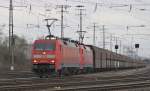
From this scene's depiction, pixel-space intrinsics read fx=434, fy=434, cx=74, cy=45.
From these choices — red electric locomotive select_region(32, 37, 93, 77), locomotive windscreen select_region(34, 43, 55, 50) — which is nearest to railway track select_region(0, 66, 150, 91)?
red electric locomotive select_region(32, 37, 93, 77)

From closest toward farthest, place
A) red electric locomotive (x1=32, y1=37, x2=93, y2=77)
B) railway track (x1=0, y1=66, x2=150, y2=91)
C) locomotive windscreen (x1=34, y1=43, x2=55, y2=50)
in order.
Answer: railway track (x1=0, y1=66, x2=150, y2=91)
red electric locomotive (x1=32, y1=37, x2=93, y2=77)
locomotive windscreen (x1=34, y1=43, x2=55, y2=50)

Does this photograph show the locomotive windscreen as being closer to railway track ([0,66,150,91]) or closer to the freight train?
the freight train

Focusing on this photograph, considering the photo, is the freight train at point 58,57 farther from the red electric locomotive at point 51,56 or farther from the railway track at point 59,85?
the railway track at point 59,85

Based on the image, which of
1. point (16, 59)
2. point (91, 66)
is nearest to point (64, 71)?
point (91, 66)

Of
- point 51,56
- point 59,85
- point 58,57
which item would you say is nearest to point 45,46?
point 51,56

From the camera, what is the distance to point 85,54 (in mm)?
48938

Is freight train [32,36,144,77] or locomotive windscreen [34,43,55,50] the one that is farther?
locomotive windscreen [34,43,55,50]

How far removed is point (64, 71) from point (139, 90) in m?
17.2

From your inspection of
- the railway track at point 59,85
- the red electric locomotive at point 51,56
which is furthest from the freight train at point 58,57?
the railway track at point 59,85

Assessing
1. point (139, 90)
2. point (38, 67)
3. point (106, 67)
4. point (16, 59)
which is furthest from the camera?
point (16, 59)

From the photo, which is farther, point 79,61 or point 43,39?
point 79,61

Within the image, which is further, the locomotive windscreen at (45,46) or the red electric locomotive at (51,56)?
the locomotive windscreen at (45,46)

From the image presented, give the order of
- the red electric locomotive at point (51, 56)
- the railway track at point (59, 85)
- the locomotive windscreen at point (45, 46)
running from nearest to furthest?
the railway track at point (59, 85) → the red electric locomotive at point (51, 56) → the locomotive windscreen at point (45, 46)

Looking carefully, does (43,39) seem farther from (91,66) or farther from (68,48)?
(91,66)
